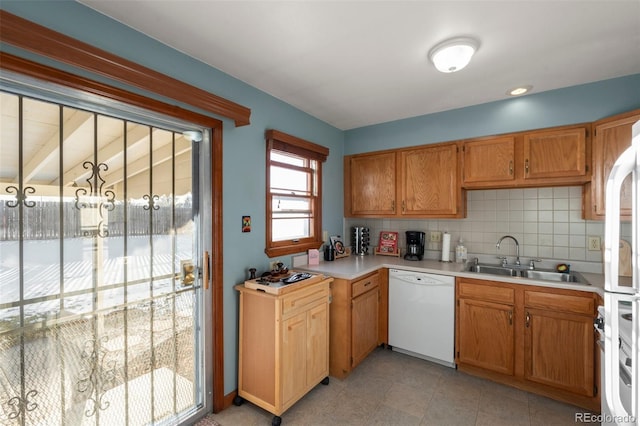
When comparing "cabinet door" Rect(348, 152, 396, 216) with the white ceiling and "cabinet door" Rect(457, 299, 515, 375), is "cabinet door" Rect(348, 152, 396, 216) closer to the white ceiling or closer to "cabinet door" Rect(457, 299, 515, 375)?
the white ceiling

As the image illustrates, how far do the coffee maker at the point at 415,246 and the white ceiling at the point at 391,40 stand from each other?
146cm

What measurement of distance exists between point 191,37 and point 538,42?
210 centimetres

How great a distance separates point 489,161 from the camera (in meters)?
2.61

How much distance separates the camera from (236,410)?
6.65 feet

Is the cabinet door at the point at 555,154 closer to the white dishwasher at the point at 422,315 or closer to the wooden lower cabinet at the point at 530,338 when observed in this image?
the wooden lower cabinet at the point at 530,338

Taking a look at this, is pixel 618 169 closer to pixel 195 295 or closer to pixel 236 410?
pixel 195 295

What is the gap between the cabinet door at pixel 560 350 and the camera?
2023 mm

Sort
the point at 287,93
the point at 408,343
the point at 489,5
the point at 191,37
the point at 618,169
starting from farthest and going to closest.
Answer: the point at 408,343
the point at 287,93
the point at 191,37
the point at 489,5
the point at 618,169

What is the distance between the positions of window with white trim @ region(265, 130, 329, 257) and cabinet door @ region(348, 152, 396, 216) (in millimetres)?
530

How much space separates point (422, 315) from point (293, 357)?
136cm

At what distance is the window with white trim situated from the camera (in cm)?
248

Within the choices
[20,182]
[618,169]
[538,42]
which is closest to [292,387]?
[20,182]

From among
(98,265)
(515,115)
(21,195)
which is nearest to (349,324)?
(98,265)

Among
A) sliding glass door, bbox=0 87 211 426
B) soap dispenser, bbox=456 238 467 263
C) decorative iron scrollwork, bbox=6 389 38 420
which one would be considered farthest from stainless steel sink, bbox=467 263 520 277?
decorative iron scrollwork, bbox=6 389 38 420
